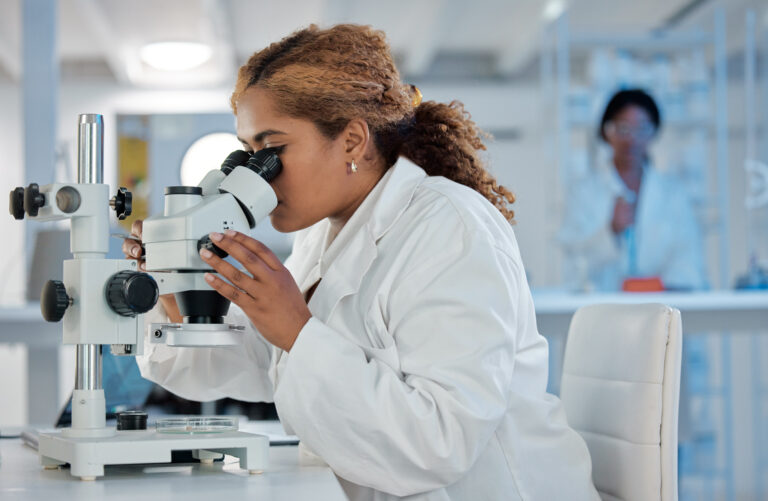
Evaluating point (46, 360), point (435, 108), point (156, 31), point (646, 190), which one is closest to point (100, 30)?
point (156, 31)

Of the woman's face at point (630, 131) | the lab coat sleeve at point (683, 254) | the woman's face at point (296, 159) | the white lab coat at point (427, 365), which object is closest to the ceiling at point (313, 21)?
the woman's face at point (630, 131)

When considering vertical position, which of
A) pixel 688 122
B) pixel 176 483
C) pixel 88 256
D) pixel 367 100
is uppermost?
pixel 688 122

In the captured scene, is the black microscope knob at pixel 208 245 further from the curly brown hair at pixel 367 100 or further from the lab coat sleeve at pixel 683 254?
the lab coat sleeve at pixel 683 254

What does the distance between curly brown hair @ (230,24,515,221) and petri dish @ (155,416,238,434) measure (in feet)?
1.44

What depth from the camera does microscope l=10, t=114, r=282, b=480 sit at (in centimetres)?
97

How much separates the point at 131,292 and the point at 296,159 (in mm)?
350

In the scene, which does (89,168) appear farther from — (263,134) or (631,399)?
(631,399)

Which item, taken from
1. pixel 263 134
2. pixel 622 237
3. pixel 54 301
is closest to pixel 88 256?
pixel 54 301

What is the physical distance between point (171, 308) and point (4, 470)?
348 mm

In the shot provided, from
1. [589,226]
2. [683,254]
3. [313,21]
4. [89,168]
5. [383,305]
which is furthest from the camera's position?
[313,21]

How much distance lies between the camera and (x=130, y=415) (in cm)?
110

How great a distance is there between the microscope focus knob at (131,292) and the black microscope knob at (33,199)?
12 cm

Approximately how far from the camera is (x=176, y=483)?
93 centimetres

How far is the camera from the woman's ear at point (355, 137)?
1260 millimetres
